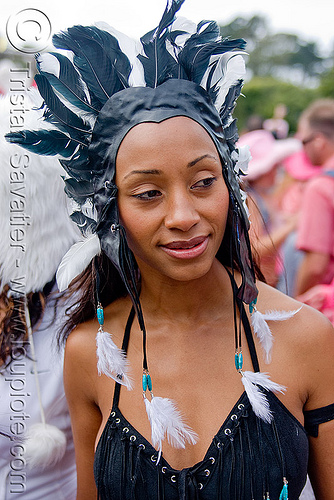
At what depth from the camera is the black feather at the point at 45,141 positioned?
152 cm

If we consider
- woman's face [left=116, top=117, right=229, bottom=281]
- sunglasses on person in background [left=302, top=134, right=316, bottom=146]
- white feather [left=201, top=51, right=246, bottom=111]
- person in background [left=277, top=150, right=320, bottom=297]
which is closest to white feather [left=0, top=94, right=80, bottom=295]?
woman's face [left=116, top=117, right=229, bottom=281]

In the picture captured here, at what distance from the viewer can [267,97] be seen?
3203 cm

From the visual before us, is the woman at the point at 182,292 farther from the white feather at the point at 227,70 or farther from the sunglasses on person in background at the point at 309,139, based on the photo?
the sunglasses on person in background at the point at 309,139

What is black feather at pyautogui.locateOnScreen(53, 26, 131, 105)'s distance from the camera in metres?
1.47

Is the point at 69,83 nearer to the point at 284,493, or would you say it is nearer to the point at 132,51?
the point at 132,51

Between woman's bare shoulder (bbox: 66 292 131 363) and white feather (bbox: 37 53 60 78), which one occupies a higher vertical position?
white feather (bbox: 37 53 60 78)

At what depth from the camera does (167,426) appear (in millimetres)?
1453

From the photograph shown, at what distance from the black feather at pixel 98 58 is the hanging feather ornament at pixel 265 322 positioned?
0.81 meters

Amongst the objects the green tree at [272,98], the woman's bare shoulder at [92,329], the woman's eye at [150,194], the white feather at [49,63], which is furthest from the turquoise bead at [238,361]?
the green tree at [272,98]

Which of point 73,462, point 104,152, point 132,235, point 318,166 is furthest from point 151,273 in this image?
point 318,166

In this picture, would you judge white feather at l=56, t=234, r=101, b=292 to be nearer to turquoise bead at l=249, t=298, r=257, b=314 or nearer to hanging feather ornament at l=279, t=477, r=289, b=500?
turquoise bead at l=249, t=298, r=257, b=314

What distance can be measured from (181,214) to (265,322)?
481 mm

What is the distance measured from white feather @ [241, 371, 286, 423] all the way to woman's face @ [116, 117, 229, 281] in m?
0.36

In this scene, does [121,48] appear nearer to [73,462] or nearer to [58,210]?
[58,210]
